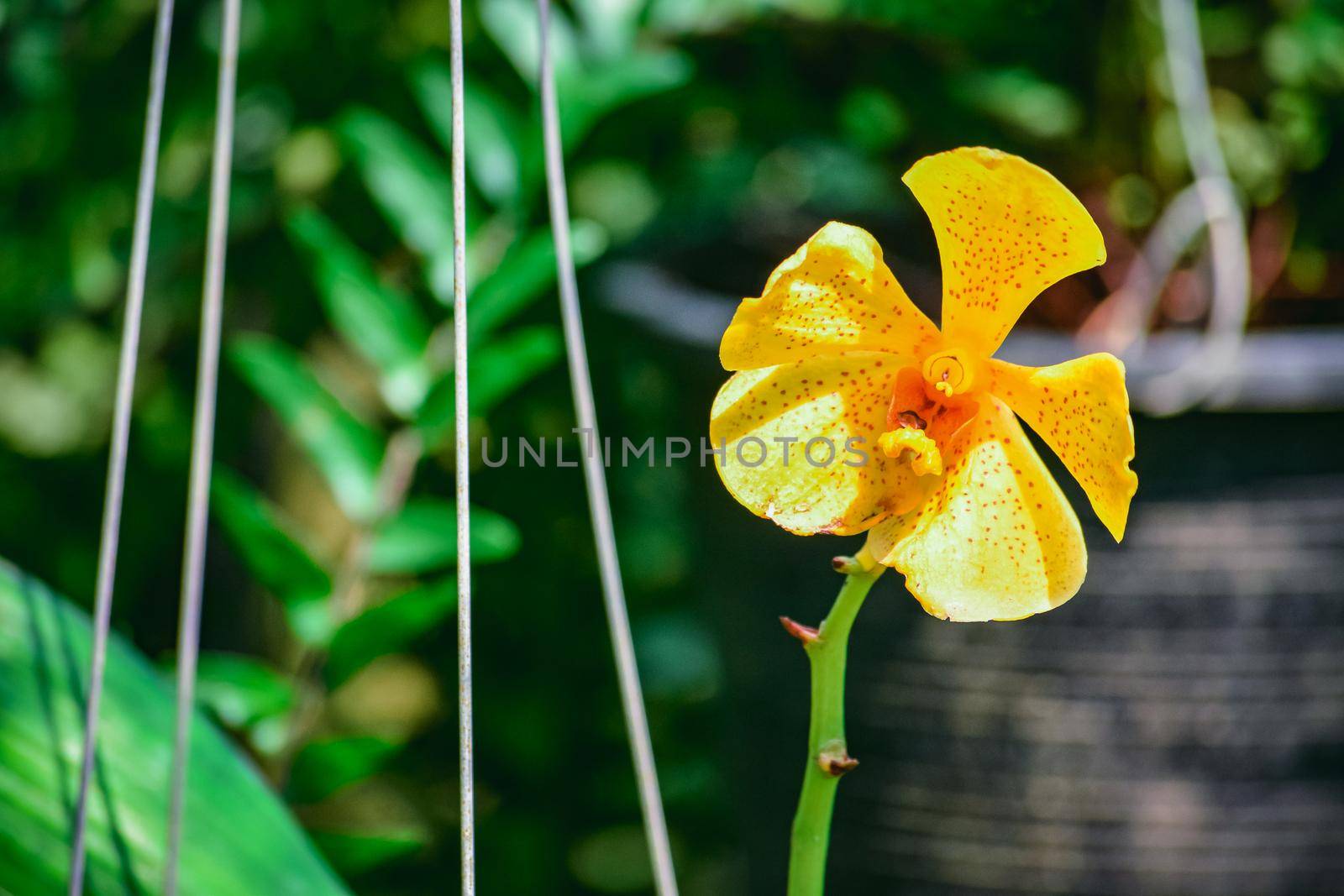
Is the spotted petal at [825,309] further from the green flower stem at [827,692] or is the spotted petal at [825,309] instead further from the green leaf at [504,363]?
the green leaf at [504,363]

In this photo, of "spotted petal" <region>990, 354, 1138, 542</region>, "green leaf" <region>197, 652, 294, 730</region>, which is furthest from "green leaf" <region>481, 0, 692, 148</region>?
"spotted petal" <region>990, 354, 1138, 542</region>

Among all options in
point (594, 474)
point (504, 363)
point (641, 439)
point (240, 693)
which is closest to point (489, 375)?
point (504, 363)

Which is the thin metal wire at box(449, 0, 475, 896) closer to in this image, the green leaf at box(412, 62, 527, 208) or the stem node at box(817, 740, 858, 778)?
the stem node at box(817, 740, 858, 778)

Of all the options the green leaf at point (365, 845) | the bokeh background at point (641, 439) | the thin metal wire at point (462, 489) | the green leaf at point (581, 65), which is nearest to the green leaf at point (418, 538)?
the bokeh background at point (641, 439)

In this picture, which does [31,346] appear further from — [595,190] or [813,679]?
[813,679]

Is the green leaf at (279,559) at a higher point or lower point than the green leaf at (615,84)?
lower

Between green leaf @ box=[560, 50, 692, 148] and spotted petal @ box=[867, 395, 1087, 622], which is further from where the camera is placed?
green leaf @ box=[560, 50, 692, 148]

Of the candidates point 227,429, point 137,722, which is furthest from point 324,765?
point 227,429
